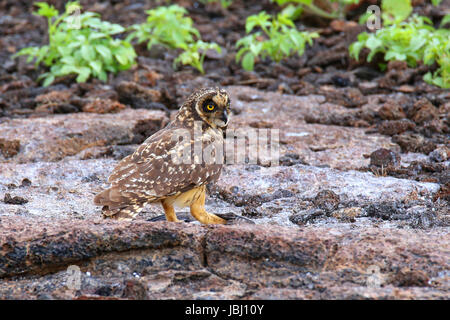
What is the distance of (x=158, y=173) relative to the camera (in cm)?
546

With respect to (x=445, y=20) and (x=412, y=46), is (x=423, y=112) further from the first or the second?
(x=445, y=20)

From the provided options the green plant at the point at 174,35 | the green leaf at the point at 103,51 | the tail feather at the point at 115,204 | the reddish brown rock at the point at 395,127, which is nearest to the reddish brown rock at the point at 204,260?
the tail feather at the point at 115,204

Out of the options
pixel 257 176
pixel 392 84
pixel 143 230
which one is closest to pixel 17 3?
pixel 392 84

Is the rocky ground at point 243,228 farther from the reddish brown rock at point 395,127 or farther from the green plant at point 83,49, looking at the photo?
the green plant at point 83,49

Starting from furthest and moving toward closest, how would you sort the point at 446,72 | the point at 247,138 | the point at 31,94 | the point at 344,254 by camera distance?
the point at 31,94 → the point at 446,72 → the point at 247,138 → the point at 344,254

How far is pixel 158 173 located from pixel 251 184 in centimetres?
151

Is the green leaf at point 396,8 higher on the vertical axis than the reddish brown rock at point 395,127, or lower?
higher

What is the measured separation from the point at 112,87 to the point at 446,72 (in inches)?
190

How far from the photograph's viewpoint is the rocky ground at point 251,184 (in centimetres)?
415

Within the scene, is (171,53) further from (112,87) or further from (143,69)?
(112,87)

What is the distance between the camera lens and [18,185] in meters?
6.67

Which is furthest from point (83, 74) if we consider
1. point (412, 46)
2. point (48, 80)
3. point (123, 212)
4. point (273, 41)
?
point (123, 212)

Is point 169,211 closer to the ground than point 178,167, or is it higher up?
closer to the ground

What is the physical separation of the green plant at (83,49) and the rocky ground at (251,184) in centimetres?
25
